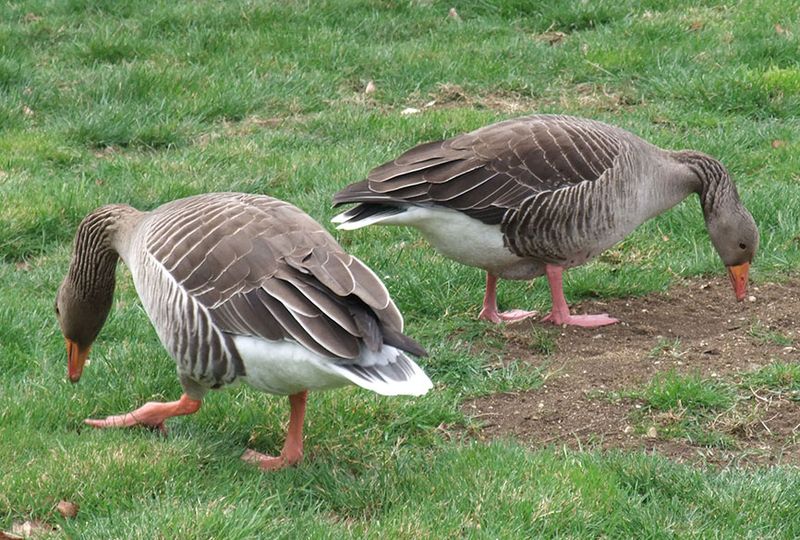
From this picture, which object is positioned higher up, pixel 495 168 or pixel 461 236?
pixel 495 168

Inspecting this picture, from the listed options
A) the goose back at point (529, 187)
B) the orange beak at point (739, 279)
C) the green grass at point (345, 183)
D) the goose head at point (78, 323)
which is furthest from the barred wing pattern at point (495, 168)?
the goose head at point (78, 323)

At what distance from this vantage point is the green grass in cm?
416

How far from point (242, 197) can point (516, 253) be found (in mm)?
1753

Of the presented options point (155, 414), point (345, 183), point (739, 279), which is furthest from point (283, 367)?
point (345, 183)

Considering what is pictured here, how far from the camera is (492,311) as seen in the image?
20.5 feet

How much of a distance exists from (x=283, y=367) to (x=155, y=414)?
0.80 m

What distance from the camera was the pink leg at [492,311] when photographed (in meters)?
6.24

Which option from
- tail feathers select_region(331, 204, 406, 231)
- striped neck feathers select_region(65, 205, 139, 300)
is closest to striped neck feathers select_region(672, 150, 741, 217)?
tail feathers select_region(331, 204, 406, 231)

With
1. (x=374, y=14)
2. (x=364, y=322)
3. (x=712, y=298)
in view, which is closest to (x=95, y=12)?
(x=374, y=14)

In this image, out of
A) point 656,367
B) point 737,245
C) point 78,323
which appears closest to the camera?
point 78,323

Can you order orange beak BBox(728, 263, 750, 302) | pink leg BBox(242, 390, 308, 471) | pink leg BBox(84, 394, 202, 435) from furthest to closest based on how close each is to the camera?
1. orange beak BBox(728, 263, 750, 302)
2. pink leg BBox(84, 394, 202, 435)
3. pink leg BBox(242, 390, 308, 471)

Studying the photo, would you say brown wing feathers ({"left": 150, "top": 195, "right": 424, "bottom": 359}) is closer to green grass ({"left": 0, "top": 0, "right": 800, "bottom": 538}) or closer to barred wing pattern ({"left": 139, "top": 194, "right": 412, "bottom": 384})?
barred wing pattern ({"left": 139, "top": 194, "right": 412, "bottom": 384})

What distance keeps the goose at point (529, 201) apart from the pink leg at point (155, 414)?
1.46 m

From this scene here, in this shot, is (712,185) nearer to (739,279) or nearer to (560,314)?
(739,279)
